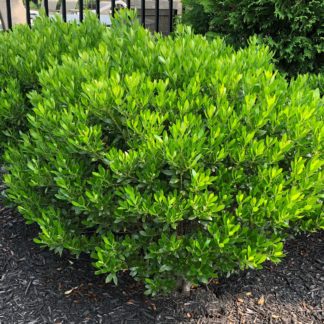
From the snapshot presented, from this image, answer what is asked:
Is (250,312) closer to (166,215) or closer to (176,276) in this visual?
(176,276)

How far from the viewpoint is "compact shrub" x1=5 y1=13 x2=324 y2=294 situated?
2646mm

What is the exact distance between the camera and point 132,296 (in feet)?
10.8

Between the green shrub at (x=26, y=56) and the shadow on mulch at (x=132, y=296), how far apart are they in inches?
34.1

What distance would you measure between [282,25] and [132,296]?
2990 millimetres

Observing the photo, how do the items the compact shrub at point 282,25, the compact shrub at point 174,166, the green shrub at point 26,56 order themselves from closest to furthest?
1. the compact shrub at point 174,166
2. the green shrub at point 26,56
3. the compact shrub at point 282,25

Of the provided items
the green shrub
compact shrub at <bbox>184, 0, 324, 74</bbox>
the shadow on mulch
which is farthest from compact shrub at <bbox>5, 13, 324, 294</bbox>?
compact shrub at <bbox>184, 0, 324, 74</bbox>

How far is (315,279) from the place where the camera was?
3.48 meters

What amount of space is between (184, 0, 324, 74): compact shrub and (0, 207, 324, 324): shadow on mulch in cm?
210

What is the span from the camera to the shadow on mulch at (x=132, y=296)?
3.15 metres

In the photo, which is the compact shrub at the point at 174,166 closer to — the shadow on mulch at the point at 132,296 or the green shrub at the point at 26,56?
the shadow on mulch at the point at 132,296

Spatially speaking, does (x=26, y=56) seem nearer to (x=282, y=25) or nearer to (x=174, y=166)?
(x=174, y=166)

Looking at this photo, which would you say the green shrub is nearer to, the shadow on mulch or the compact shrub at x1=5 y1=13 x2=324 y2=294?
the compact shrub at x1=5 y1=13 x2=324 y2=294

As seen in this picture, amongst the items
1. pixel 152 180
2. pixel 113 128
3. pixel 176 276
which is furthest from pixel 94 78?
pixel 176 276

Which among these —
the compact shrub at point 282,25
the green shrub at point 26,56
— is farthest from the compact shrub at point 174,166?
the compact shrub at point 282,25
